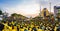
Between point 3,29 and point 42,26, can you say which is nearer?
point 3,29

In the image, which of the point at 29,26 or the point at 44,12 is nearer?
the point at 44,12

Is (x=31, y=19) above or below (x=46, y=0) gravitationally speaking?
below

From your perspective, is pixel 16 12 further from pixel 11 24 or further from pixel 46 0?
pixel 46 0

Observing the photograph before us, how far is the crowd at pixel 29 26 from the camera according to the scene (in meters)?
4.93

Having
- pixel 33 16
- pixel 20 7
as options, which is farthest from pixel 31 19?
→ pixel 20 7

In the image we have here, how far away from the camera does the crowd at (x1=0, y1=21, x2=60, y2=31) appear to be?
4.93m

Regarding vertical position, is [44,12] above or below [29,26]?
above

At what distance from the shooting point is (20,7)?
507 centimetres

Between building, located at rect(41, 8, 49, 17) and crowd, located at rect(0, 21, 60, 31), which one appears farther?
building, located at rect(41, 8, 49, 17)

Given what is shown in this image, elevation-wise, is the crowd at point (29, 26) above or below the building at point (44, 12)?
below

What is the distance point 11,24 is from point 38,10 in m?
0.84

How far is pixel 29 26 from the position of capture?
206 inches

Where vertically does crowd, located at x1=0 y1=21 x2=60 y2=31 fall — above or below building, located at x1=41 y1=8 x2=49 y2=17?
below

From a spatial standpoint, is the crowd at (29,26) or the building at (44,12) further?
the building at (44,12)
